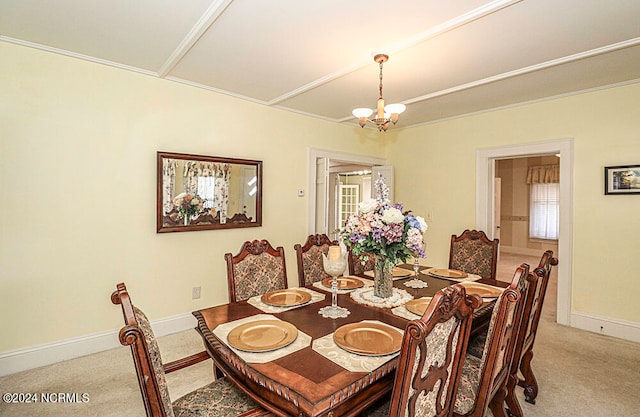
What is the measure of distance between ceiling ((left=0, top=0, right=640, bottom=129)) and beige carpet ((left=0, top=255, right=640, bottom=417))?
252cm

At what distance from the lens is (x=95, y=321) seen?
2803 millimetres

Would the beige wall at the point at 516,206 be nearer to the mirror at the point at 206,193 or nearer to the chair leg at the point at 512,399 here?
the mirror at the point at 206,193

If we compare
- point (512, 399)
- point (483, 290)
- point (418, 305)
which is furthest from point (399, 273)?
point (512, 399)

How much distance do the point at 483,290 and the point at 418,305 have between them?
62cm

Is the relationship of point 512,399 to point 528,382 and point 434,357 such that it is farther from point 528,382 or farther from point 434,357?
Answer: point 434,357

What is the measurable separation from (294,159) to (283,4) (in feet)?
7.54

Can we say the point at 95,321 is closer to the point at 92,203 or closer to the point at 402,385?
the point at 92,203

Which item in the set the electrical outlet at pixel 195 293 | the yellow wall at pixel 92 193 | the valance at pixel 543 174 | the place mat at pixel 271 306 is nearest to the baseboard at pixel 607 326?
the place mat at pixel 271 306

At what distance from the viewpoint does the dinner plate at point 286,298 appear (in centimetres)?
191

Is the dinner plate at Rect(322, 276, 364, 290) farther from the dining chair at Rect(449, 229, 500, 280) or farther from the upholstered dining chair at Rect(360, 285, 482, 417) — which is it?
the dining chair at Rect(449, 229, 500, 280)

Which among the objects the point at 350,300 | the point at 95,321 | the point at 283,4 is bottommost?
the point at 95,321

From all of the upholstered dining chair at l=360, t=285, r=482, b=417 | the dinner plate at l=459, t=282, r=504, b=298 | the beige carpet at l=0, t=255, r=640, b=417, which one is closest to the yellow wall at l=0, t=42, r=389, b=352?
the beige carpet at l=0, t=255, r=640, b=417

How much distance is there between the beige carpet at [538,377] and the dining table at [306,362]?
38.7 inches

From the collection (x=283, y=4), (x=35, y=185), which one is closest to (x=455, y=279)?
(x=283, y=4)
